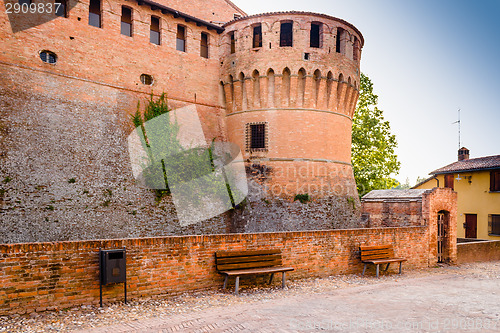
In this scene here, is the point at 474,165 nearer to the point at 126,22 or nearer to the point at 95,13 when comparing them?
the point at 126,22

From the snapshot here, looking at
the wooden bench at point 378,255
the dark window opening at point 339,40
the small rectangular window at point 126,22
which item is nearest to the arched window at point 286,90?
the dark window opening at point 339,40

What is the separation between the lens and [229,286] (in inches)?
330

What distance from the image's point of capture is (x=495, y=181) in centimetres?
2309

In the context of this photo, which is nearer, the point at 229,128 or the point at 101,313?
the point at 101,313

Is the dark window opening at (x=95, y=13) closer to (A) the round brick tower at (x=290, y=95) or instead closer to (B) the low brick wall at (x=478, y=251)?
(A) the round brick tower at (x=290, y=95)

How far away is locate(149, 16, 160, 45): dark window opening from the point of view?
58.0 feet

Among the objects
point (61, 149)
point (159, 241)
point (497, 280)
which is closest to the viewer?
point (159, 241)

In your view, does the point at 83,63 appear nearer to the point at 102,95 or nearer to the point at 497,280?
the point at 102,95

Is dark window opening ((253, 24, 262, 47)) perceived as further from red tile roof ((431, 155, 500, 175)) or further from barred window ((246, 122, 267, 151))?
red tile roof ((431, 155, 500, 175))

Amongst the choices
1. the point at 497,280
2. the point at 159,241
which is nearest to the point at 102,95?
the point at 159,241

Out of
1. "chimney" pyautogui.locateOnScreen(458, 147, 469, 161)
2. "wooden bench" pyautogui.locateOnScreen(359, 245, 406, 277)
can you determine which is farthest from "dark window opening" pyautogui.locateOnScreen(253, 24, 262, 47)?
"chimney" pyautogui.locateOnScreen(458, 147, 469, 161)

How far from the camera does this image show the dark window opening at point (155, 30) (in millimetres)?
17672

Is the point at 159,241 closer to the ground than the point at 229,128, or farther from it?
closer to the ground

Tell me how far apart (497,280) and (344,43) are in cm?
1349
